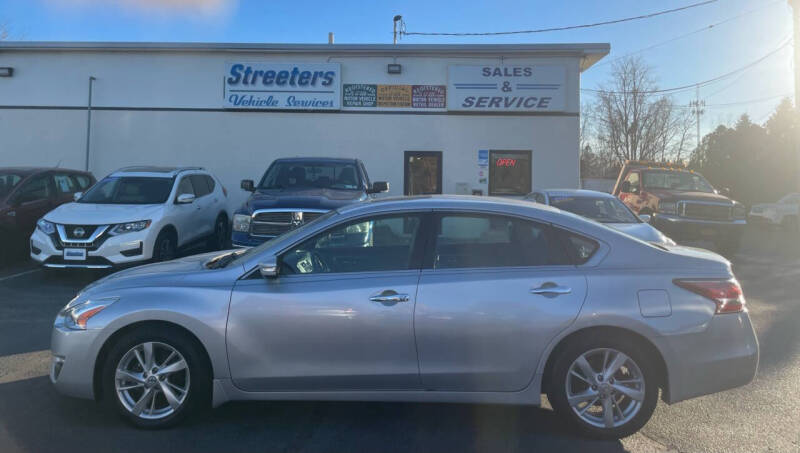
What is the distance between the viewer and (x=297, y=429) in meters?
3.85

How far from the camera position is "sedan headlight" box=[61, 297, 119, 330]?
12.4 feet

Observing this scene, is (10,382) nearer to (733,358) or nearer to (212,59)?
(733,358)

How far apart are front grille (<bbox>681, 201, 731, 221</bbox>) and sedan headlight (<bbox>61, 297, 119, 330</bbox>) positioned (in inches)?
449

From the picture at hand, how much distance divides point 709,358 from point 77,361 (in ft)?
13.7

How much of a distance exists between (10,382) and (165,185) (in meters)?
5.51

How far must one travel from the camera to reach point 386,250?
399 cm

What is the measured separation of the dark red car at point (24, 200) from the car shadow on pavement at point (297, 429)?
6.58 m

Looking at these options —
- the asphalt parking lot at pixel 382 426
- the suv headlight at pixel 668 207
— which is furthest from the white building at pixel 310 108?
the asphalt parking lot at pixel 382 426

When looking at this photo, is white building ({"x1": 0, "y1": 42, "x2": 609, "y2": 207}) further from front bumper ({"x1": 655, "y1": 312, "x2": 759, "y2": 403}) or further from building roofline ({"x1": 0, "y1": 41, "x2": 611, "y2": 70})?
front bumper ({"x1": 655, "y1": 312, "x2": 759, "y2": 403})

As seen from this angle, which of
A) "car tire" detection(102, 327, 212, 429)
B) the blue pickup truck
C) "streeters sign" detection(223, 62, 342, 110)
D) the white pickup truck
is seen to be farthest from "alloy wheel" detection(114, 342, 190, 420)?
the white pickup truck

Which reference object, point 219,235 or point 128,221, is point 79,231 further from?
point 219,235

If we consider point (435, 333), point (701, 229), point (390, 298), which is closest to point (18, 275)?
point (390, 298)

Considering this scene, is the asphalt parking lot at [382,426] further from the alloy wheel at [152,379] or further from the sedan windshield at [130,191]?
the sedan windshield at [130,191]

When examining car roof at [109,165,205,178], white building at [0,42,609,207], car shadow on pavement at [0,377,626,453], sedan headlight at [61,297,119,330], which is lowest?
car shadow on pavement at [0,377,626,453]
